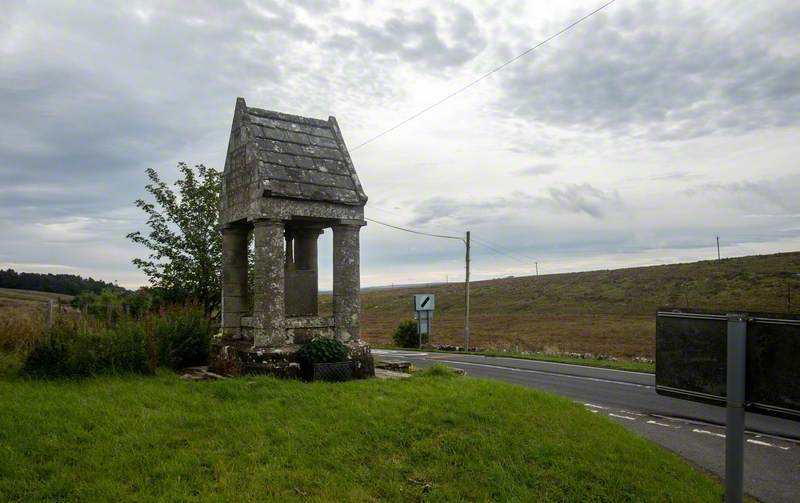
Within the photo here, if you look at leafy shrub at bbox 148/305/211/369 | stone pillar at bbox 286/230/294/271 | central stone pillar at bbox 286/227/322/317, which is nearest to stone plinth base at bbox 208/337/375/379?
leafy shrub at bbox 148/305/211/369

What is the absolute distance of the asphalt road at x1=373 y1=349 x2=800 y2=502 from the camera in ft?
24.6

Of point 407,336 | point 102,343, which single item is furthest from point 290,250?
point 407,336

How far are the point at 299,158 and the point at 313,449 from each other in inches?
262

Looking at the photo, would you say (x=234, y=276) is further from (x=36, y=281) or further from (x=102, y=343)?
(x=36, y=281)

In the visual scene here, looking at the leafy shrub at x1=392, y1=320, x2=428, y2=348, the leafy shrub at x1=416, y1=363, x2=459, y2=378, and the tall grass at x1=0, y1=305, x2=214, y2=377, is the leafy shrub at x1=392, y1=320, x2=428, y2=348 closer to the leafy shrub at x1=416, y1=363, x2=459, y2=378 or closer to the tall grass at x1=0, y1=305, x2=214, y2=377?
the tall grass at x1=0, y1=305, x2=214, y2=377

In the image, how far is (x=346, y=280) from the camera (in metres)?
11.6

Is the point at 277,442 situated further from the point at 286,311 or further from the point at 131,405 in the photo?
the point at 286,311

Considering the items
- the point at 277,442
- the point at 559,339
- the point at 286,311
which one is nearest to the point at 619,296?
the point at 559,339

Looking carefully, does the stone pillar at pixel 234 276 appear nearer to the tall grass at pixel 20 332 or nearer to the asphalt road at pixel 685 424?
the tall grass at pixel 20 332

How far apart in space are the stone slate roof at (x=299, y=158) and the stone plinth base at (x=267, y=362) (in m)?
2.92

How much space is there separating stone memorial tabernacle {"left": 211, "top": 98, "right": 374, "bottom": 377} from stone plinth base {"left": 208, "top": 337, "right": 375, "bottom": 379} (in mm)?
18

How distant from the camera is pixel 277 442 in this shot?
22.0 ft

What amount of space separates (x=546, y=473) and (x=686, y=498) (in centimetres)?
145

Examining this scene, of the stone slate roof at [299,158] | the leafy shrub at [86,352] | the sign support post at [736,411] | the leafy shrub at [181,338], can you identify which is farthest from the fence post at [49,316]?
the sign support post at [736,411]
